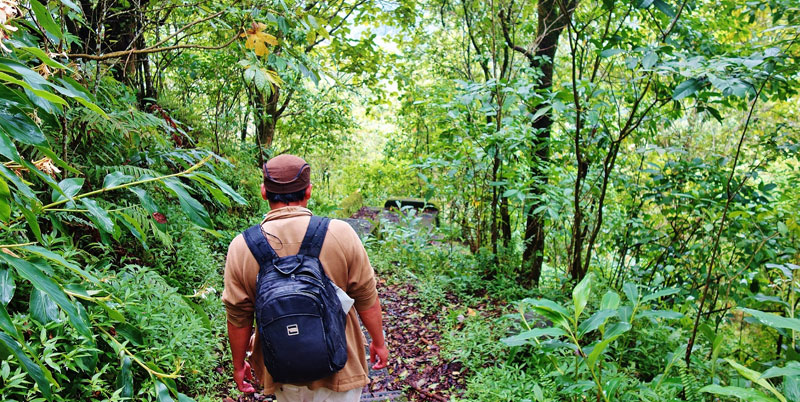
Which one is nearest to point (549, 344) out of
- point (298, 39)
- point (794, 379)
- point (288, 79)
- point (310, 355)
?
point (794, 379)

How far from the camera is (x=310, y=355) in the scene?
177cm

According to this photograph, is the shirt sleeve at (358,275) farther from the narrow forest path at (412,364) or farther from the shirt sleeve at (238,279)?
the narrow forest path at (412,364)

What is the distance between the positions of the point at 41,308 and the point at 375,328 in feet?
4.38

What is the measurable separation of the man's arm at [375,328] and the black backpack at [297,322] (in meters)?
0.29

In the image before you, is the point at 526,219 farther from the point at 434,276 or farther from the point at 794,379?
the point at 794,379

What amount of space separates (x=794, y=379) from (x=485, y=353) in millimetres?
2453

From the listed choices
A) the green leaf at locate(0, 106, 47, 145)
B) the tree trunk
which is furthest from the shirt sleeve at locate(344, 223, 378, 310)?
the tree trunk

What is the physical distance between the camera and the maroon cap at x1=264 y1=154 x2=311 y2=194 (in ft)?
6.64

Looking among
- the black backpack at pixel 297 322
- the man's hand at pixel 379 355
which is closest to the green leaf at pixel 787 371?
the black backpack at pixel 297 322

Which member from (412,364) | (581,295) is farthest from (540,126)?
(581,295)

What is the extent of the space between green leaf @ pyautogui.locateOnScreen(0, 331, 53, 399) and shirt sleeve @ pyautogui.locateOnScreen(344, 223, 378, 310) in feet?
3.68

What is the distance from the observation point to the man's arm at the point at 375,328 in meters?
2.18

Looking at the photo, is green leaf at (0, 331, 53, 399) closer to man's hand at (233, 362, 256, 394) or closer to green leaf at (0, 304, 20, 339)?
green leaf at (0, 304, 20, 339)

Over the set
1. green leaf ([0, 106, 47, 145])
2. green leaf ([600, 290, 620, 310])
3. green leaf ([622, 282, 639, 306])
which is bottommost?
green leaf ([622, 282, 639, 306])
